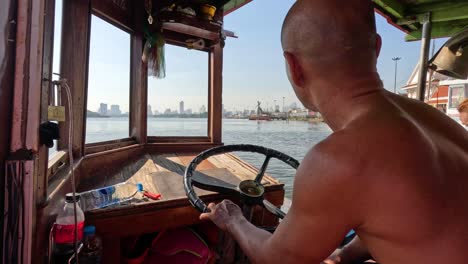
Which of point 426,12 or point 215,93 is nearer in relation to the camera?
point 426,12

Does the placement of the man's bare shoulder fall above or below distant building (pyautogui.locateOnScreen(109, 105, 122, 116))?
below

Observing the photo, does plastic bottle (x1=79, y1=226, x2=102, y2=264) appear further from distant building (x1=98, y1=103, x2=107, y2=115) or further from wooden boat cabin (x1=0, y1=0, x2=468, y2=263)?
distant building (x1=98, y1=103, x2=107, y2=115)

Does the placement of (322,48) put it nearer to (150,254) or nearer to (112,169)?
(150,254)

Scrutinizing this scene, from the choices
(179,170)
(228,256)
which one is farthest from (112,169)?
(228,256)

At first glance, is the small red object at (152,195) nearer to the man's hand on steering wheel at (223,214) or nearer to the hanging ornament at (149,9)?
the man's hand on steering wheel at (223,214)

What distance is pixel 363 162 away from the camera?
2.10 ft

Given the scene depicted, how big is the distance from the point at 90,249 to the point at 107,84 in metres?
1.87

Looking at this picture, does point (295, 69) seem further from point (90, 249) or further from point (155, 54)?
point (155, 54)

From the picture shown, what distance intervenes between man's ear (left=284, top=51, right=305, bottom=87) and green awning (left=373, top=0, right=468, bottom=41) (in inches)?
120

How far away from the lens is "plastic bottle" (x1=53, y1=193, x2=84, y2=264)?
→ 3.99ft

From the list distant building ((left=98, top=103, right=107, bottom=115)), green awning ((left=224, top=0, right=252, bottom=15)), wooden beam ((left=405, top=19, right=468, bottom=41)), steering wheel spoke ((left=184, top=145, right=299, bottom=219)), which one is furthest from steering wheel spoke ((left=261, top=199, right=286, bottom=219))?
wooden beam ((left=405, top=19, right=468, bottom=41))

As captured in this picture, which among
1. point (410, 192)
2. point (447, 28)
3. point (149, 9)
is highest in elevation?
point (447, 28)

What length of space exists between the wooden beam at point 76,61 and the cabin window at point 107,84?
0.50ft

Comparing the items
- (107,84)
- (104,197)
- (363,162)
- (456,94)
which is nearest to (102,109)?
(107,84)
